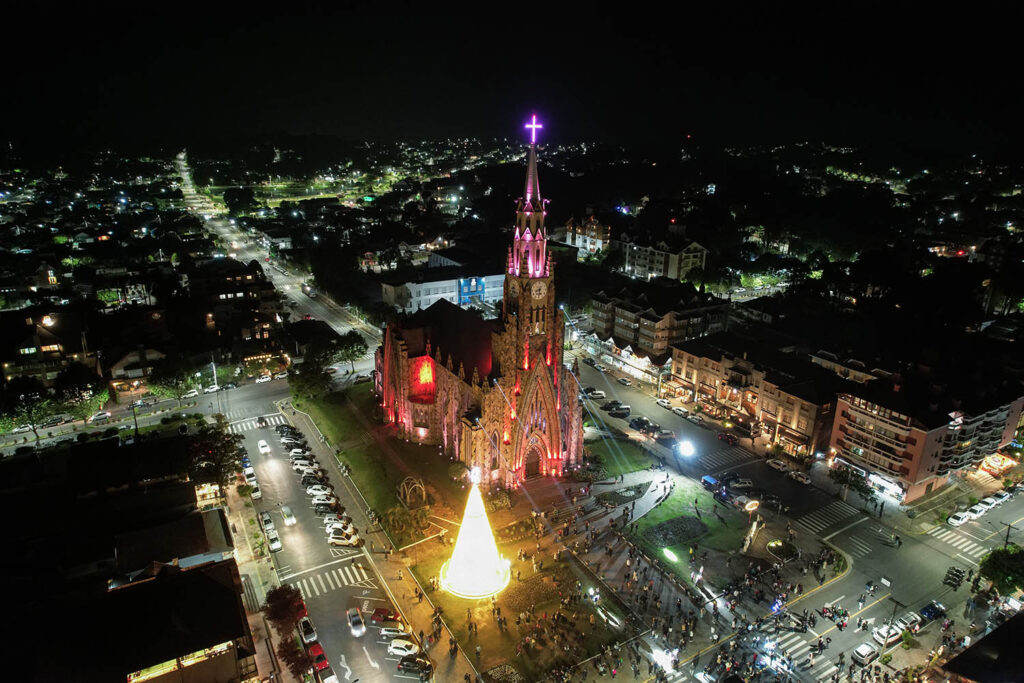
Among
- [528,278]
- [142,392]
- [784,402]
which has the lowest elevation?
[142,392]

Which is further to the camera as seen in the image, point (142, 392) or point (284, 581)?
point (142, 392)

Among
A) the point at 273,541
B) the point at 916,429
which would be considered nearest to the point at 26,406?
the point at 273,541

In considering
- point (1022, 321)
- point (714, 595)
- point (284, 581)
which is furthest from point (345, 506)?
point (1022, 321)

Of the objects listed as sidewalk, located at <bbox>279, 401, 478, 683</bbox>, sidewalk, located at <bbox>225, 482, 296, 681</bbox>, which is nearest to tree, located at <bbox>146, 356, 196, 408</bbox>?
sidewalk, located at <bbox>225, 482, 296, 681</bbox>

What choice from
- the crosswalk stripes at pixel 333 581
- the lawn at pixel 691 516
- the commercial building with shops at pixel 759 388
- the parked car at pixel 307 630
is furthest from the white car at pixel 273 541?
the commercial building with shops at pixel 759 388

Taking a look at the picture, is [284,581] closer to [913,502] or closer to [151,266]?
[913,502]

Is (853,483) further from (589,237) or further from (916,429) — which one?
(589,237)

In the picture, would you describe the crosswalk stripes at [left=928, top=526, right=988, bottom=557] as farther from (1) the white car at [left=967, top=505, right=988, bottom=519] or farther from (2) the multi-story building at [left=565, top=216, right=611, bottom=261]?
(2) the multi-story building at [left=565, top=216, right=611, bottom=261]
